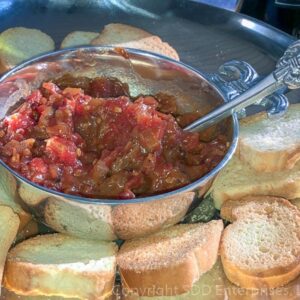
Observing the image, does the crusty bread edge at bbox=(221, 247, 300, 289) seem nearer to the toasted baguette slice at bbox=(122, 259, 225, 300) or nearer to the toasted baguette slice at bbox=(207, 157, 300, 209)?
the toasted baguette slice at bbox=(122, 259, 225, 300)

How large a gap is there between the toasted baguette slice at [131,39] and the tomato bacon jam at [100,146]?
787 millimetres

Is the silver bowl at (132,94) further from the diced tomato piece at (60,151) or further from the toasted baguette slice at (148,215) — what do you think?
the diced tomato piece at (60,151)

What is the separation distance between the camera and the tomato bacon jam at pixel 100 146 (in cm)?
248

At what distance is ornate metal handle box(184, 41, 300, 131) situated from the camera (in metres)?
2.71

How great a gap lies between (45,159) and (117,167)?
0.30 metres

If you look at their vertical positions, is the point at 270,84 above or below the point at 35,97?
above

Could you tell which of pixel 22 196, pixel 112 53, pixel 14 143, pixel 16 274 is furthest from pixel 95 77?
pixel 16 274

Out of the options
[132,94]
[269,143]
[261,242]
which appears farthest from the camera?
[132,94]

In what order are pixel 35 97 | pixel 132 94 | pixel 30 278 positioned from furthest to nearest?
pixel 132 94, pixel 35 97, pixel 30 278

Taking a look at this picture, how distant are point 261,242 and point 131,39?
1609mm

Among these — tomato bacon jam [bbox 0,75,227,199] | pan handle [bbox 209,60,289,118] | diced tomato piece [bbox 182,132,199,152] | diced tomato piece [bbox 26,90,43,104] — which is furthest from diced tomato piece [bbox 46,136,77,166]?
pan handle [bbox 209,60,289,118]

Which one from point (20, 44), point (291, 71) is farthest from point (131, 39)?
point (291, 71)

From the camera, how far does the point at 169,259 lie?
96.3 inches

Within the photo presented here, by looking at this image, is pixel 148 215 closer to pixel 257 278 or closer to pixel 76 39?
pixel 257 278
